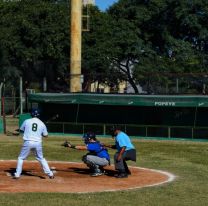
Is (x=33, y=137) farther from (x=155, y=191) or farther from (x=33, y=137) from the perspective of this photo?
(x=155, y=191)

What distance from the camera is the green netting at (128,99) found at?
31.9 m

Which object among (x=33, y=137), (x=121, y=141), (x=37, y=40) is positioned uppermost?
(x=37, y=40)

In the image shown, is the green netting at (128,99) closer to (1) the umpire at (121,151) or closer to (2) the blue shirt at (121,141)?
(1) the umpire at (121,151)

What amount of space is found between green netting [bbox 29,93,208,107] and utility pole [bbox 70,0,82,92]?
19.7 feet

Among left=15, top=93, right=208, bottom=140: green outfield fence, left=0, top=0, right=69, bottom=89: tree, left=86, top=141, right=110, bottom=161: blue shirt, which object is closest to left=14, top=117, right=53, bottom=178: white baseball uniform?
left=86, top=141, right=110, bottom=161: blue shirt

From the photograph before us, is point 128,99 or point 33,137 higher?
point 128,99

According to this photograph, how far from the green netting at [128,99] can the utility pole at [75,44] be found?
6.02 meters

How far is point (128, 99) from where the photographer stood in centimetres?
3338

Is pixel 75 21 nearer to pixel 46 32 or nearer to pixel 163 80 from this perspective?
pixel 163 80

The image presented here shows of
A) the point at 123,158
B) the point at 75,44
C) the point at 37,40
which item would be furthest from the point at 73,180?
the point at 37,40

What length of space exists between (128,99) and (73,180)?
18.7 m

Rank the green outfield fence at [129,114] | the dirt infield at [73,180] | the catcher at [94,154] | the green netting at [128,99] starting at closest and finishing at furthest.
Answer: the dirt infield at [73,180] < the catcher at [94,154] < the green netting at [128,99] < the green outfield fence at [129,114]

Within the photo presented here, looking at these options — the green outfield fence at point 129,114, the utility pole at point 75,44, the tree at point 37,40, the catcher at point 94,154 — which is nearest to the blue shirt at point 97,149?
the catcher at point 94,154

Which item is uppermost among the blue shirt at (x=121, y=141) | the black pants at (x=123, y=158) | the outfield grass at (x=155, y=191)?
the blue shirt at (x=121, y=141)
